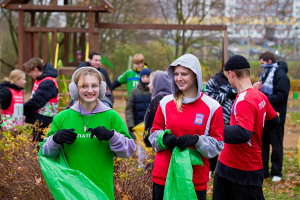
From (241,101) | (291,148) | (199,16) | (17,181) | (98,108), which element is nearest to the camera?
(98,108)

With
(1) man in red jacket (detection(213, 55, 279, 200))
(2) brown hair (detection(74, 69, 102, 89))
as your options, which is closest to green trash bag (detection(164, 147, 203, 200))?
(1) man in red jacket (detection(213, 55, 279, 200))

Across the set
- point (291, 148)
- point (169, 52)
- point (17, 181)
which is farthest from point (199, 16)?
point (17, 181)

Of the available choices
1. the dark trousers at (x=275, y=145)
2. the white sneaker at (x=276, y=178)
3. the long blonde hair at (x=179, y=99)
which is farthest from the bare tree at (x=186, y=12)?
the long blonde hair at (x=179, y=99)

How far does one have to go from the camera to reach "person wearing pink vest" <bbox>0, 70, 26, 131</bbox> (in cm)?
667

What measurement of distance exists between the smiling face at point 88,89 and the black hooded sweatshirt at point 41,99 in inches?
129

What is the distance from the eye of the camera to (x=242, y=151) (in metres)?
4.07

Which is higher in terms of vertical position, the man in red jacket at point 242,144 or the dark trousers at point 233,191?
the man in red jacket at point 242,144

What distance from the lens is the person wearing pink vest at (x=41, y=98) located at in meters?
6.52

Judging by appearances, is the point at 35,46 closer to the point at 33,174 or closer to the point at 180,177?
the point at 33,174

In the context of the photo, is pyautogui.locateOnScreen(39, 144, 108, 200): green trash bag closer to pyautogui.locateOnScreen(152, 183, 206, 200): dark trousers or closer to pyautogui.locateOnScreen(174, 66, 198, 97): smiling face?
pyautogui.locateOnScreen(152, 183, 206, 200): dark trousers

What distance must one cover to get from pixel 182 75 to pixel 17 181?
2.23 meters

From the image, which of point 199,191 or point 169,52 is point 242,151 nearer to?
point 199,191

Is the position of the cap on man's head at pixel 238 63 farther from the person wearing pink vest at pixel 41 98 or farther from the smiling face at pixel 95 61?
the smiling face at pixel 95 61

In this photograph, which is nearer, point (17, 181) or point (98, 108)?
point (98, 108)
